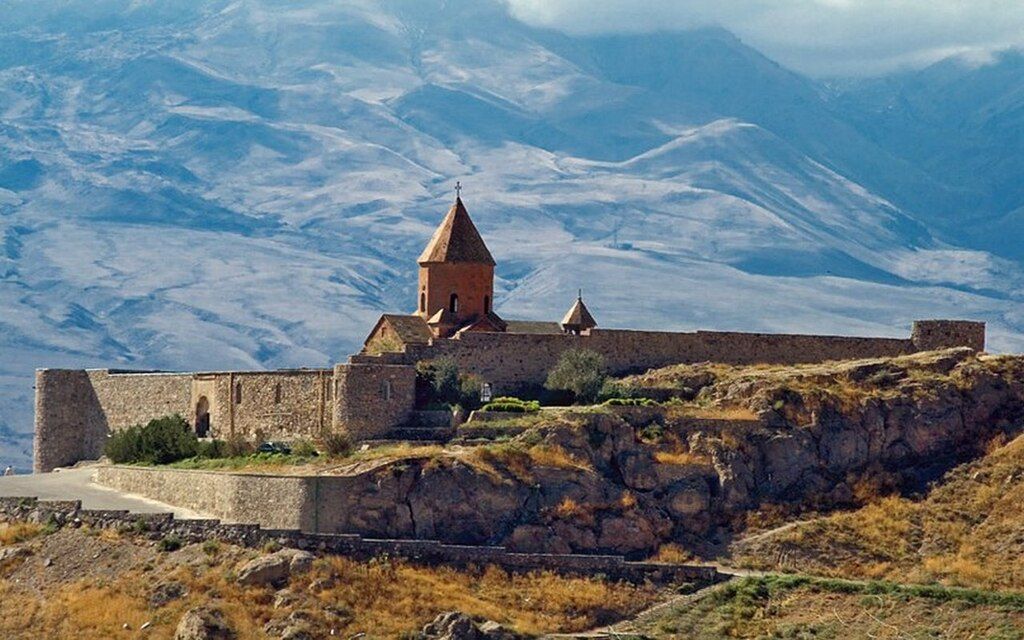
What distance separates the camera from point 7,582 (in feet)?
169

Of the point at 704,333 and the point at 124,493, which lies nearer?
the point at 124,493

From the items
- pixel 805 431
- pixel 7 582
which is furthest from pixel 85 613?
pixel 805 431

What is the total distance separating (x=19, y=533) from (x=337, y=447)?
7921mm

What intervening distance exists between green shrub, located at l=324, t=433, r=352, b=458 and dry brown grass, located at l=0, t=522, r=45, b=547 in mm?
7224

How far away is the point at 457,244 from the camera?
221 ft

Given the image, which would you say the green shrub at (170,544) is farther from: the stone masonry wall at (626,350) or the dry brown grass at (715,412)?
the dry brown grass at (715,412)

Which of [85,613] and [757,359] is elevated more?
[757,359]

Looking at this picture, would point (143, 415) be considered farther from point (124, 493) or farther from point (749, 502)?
point (749, 502)

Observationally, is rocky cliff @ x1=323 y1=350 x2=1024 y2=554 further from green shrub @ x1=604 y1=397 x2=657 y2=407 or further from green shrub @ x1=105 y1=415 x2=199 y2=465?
green shrub @ x1=105 y1=415 x2=199 y2=465

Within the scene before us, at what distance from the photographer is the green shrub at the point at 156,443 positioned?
62188 millimetres

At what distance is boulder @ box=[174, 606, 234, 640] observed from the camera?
46662 mm

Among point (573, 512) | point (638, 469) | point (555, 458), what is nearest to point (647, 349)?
point (638, 469)

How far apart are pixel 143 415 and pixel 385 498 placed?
60.0 ft

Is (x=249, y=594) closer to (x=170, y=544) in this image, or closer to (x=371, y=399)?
(x=170, y=544)
